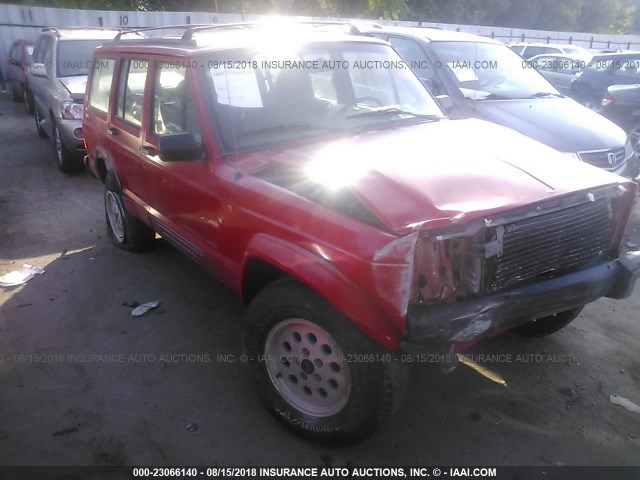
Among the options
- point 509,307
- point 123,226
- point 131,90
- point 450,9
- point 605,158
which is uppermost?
point 450,9

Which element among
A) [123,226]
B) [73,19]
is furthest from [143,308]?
[73,19]

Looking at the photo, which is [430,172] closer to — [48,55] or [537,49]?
[48,55]

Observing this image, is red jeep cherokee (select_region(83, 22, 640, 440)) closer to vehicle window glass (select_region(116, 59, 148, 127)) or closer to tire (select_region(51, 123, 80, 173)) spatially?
vehicle window glass (select_region(116, 59, 148, 127))

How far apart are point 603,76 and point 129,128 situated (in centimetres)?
1012

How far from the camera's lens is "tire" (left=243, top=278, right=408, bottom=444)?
2.42m

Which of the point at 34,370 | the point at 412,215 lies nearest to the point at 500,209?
the point at 412,215

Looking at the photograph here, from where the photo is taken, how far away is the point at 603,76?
419 inches

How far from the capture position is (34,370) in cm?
345

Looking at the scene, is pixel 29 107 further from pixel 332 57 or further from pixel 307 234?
pixel 307 234

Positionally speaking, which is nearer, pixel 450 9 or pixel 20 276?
pixel 20 276

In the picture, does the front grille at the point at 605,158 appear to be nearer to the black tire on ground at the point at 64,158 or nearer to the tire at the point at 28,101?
the black tire on ground at the point at 64,158

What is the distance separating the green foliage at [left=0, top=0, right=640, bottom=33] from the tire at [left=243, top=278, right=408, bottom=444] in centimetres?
467

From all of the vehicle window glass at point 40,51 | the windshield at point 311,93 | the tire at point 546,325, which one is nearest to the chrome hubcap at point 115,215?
the windshield at point 311,93

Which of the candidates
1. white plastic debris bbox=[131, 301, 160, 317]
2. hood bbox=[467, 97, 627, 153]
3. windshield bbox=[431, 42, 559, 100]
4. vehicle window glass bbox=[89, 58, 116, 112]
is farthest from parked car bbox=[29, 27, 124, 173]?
hood bbox=[467, 97, 627, 153]
